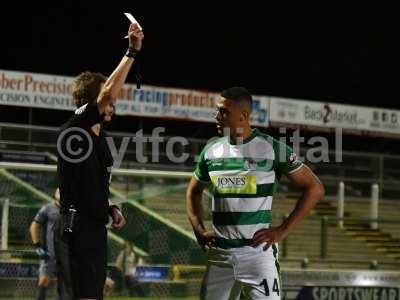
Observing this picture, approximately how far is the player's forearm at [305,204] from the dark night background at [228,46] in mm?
29239

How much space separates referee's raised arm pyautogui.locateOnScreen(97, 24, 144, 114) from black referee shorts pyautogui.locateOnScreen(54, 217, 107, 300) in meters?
0.80

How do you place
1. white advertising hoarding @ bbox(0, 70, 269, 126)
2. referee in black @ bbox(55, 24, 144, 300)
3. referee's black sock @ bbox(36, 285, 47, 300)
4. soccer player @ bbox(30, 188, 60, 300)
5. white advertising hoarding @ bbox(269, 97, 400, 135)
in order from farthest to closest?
white advertising hoarding @ bbox(269, 97, 400, 135)
white advertising hoarding @ bbox(0, 70, 269, 126)
referee's black sock @ bbox(36, 285, 47, 300)
soccer player @ bbox(30, 188, 60, 300)
referee in black @ bbox(55, 24, 144, 300)

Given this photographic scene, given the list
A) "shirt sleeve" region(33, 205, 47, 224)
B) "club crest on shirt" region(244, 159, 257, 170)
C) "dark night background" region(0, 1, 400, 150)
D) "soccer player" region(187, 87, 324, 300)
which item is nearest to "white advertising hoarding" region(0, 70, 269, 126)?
"dark night background" region(0, 1, 400, 150)

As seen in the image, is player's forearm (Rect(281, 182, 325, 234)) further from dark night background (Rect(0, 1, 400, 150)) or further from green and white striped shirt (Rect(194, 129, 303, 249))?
dark night background (Rect(0, 1, 400, 150))

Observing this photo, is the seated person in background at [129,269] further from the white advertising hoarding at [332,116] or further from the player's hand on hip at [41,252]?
the white advertising hoarding at [332,116]

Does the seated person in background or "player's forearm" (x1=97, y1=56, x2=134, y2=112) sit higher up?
"player's forearm" (x1=97, y1=56, x2=134, y2=112)

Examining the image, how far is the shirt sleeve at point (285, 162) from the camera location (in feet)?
20.7

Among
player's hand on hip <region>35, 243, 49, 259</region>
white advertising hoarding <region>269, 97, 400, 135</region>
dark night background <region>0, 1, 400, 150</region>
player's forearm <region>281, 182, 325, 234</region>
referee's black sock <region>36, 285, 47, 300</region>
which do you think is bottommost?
referee's black sock <region>36, 285, 47, 300</region>

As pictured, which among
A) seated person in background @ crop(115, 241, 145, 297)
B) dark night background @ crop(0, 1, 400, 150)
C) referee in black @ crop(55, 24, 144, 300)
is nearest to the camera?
referee in black @ crop(55, 24, 144, 300)

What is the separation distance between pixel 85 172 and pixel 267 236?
4.09 ft

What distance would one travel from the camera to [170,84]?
36656 mm

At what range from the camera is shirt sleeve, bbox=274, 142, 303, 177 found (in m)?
6.30

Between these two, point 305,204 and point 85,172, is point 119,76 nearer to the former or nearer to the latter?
point 85,172

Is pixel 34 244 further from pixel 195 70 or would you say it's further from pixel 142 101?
pixel 195 70
